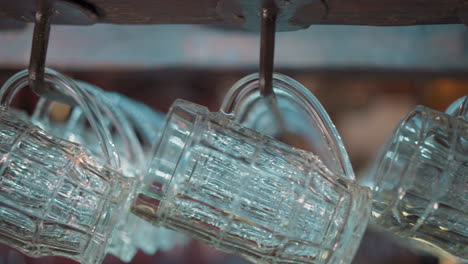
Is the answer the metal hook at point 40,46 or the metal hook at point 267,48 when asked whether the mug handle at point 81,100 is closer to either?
the metal hook at point 40,46

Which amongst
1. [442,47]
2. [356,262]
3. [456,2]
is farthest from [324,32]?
[356,262]

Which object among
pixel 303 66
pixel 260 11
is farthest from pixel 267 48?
pixel 303 66

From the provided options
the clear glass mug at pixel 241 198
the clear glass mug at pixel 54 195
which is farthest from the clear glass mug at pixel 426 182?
the clear glass mug at pixel 54 195

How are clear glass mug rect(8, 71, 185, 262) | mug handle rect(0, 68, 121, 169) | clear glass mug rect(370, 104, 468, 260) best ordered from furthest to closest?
clear glass mug rect(8, 71, 185, 262)
mug handle rect(0, 68, 121, 169)
clear glass mug rect(370, 104, 468, 260)

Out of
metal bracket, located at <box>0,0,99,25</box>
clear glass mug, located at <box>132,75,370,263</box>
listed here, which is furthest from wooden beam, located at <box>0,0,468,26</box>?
clear glass mug, located at <box>132,75,370,263</box>

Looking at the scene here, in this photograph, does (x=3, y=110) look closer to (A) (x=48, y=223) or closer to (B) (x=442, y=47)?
(A) (x=48, y=223)

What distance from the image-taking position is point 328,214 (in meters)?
0.39

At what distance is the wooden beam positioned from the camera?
0.43 m

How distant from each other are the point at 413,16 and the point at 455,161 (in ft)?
0.44

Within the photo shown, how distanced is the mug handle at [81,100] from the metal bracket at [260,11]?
14 centimetres

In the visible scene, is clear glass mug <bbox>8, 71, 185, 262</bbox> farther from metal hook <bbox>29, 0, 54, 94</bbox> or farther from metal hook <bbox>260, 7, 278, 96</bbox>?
metal hook <bbox>260, 7, 278, 96</bbox>

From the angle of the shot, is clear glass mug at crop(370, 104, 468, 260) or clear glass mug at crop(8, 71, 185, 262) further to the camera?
clear glass mug at crop(8, 71, 185, 262)

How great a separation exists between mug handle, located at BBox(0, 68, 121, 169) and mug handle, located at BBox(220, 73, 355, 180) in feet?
0.35

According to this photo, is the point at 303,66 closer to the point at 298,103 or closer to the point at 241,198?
the point at 298,103
